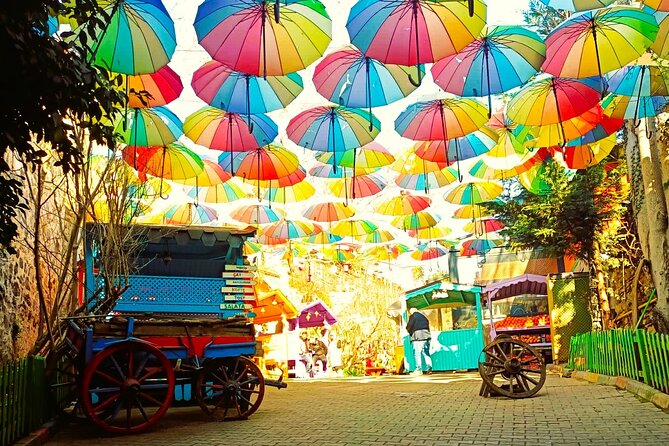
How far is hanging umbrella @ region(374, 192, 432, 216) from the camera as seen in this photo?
63.6ft

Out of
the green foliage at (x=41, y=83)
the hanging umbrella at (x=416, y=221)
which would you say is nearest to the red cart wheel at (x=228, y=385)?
the green foliage at (x=41, y=83)

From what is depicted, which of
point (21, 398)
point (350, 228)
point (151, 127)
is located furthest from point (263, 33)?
point (350, 228)

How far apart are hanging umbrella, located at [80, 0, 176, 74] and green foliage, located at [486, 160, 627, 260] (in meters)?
10.8

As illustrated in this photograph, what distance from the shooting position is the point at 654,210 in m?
12.0

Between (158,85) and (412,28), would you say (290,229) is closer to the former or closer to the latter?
(158,85)

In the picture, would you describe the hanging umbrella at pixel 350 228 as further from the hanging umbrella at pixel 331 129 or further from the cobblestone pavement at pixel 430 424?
the cobblestone pavement at pixel 430 424

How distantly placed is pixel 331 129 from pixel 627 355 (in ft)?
21.2

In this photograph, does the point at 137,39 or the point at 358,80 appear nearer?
the point at 137,39

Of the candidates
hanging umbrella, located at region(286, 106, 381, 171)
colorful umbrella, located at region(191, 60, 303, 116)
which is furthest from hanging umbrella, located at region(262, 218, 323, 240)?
colorful umbrella, located at region(191, 60, 303, 116)

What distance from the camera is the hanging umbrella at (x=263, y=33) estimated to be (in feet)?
27.1

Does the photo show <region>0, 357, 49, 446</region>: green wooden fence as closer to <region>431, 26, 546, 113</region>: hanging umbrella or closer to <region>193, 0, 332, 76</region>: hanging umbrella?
<region>193, 0, 332, 76</region>: hanging umbrella

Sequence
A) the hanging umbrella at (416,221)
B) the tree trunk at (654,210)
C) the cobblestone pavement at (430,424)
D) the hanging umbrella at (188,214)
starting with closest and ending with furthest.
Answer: the cobblestone pavement at (430,424), the tree trunk at (654,210), the hanging umbrella at (188,214), the hanging umbrella at (416,221)

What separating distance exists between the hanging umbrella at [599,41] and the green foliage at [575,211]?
6.81 metres

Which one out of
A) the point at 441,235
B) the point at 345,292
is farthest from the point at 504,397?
the point at 345,292
